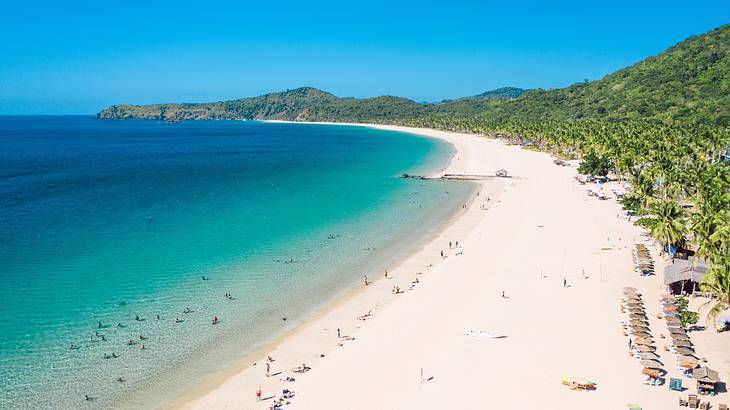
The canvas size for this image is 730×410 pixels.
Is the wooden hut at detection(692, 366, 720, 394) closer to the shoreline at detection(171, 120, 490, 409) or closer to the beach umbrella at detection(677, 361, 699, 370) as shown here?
the beach umbrella at detection(677, 361, 699, 370)

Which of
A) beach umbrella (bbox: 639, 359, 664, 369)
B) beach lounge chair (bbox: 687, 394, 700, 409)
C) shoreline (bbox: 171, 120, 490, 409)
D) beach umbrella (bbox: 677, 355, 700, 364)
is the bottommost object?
shoreline (bbox: 171, 120, 490, 409)

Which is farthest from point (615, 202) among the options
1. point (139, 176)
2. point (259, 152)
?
point (259, 152)

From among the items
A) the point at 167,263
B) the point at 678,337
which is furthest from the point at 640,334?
the point at 167,263

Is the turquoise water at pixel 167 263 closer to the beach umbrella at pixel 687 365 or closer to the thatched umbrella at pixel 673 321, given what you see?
the thatched umbrella at pixel 673 321

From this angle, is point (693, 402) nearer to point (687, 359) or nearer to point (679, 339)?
point (687, 359)

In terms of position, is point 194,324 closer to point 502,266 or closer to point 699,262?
point 502,266

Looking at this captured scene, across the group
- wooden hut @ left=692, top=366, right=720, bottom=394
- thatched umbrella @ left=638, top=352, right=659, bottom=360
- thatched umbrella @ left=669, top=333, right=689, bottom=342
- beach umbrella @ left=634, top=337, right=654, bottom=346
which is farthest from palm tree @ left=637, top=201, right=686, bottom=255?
wooden hut @ left=692, top=366, right=720, bottom=394
